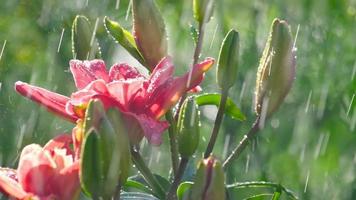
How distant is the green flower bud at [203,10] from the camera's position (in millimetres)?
1428

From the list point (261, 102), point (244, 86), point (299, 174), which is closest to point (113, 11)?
point (244, 86)

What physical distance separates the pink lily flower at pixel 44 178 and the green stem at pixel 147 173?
0.11 metres

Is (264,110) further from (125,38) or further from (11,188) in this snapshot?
(11,188)

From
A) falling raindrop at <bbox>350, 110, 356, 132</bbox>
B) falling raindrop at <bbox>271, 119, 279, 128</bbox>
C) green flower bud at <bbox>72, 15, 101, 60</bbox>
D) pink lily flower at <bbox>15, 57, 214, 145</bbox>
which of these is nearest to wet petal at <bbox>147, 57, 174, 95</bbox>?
pink lily flower at <bbox>15, 57, 214, 145</bbox>

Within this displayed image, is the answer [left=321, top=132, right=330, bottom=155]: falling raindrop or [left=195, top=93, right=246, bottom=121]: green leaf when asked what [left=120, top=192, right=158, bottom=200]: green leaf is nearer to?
[left=195, top=93, right=246, bottom=121]: green leaf

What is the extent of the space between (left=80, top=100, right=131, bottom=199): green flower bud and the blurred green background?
1.50m

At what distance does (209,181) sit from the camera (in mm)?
1120

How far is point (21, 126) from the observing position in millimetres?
3377

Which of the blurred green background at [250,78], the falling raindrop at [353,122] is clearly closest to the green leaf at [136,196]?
the blurred green background at [250,78]

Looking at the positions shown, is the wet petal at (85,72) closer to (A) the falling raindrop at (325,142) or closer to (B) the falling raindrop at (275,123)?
(A) the falling raindrop at (325,142)

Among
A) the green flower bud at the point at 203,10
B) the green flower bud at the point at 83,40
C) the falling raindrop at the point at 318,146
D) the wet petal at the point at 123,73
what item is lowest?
the falling raindrop at the point at 318,146

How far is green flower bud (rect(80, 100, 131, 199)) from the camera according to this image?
1.12m

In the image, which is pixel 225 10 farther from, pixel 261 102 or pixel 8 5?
pixel 261 102

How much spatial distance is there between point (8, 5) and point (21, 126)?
25.5 inches
